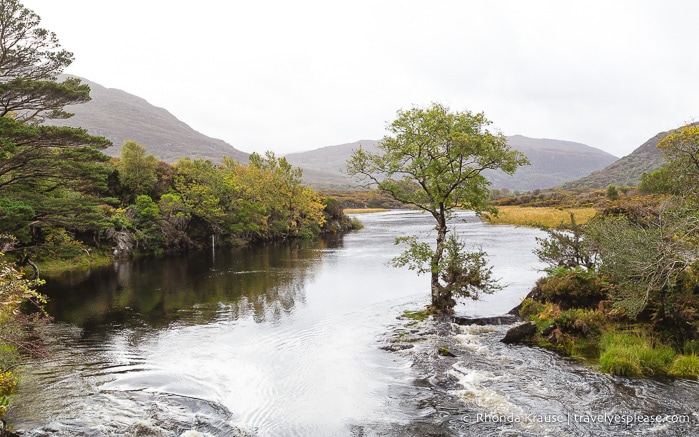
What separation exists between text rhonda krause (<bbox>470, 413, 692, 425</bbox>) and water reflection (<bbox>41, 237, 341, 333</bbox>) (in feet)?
47.6

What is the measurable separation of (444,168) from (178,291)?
68.3 ft

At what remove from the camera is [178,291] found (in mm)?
30578

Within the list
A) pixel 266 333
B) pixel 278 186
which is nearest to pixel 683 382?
pixel 266 333

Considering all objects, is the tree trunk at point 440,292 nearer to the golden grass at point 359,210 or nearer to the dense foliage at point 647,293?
the dense foliage at point 647,293

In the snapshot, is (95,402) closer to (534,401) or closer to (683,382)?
(534,401)

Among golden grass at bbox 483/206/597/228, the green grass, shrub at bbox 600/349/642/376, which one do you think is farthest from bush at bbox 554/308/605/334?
golden grass at bbox 483/206/597/228

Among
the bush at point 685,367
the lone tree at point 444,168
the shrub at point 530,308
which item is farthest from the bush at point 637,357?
the lone tree at point 444,168

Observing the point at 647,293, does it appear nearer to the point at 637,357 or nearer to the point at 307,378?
the point at 637,357

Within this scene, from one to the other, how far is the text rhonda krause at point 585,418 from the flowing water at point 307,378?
0.05 metres

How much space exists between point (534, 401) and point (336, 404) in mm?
5723

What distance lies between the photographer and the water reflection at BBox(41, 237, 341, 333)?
2369 centimetres

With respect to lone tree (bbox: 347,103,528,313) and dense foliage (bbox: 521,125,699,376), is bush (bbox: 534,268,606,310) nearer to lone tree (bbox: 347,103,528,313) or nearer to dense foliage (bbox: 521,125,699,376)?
dense foliage (bbox: 521,125,699,376)

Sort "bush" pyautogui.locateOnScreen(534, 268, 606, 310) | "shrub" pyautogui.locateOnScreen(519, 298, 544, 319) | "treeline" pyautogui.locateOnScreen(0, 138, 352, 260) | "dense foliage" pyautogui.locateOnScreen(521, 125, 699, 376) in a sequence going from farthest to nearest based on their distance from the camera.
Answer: "treeline" pyautogui.locateOnScreen(0, 138, 352, 260), "shrub" pyautogui.locateOnScreen(519, 298, 544, 319), "bush" pyautogui.locateOnScreen(534, 268, 606, 310), "dense foliage" pyautogui.locateOnScreen(521, 125, 699, 376)

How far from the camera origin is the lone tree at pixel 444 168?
71.4ft
